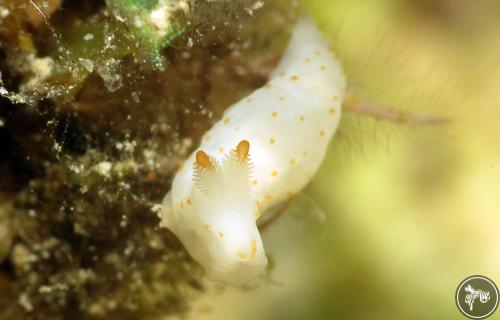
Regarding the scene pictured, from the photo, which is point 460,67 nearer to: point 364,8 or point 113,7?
point 364,8

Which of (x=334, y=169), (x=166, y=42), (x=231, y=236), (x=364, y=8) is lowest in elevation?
(x=231, y=236)

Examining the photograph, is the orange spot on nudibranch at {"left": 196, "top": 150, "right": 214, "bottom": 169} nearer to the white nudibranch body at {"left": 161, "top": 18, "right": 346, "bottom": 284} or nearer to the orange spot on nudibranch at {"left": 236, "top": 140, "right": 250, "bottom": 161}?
the white nudibranch body at {"left": 161, "top": 18, "right": 346, "bottom": 284}

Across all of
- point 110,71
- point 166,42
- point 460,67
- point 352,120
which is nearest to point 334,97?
point 352,120

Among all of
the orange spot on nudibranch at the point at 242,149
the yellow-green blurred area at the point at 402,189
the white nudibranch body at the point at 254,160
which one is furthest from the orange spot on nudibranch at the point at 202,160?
the yellow-green blurred area at the point at 402,189
